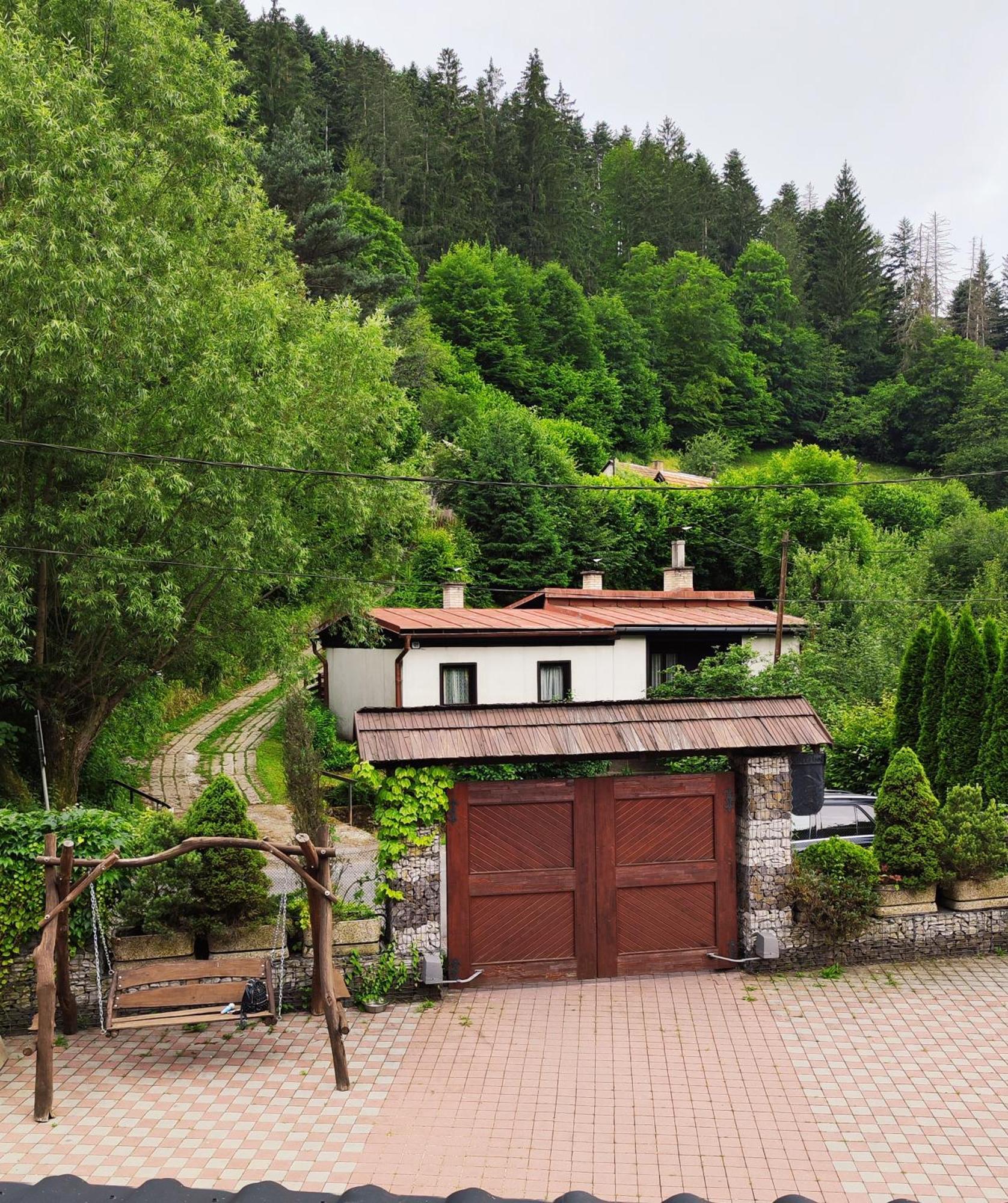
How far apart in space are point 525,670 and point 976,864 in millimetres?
13734

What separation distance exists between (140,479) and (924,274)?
96.2 m

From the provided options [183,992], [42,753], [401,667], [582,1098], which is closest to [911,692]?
[401,667]

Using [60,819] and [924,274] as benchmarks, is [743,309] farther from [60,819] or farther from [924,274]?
[60,819]

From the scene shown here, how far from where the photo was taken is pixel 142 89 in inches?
677

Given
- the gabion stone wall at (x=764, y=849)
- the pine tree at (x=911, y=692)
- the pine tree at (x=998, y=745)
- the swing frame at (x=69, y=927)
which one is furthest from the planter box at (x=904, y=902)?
the pine tree at (x=911, y=692)

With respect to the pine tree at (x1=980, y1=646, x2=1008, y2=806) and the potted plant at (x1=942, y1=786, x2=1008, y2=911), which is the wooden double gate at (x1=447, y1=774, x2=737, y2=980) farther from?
the pine tree at (x1=980, y1=646, x2=1008, y2=806)

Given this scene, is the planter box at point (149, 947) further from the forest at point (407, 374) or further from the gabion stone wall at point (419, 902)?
the forest at point (407, 374)

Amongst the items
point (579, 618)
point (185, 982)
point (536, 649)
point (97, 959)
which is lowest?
point (185, 982)

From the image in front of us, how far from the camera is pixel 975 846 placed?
10.3 metres

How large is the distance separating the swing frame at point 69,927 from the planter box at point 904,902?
581 centimetres

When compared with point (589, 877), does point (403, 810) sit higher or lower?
higher

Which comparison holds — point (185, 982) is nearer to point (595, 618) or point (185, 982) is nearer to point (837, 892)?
point (837, 892)

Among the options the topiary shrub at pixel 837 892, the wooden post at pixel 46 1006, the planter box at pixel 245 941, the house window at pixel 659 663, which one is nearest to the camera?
the wooden post at pixel 46 1006

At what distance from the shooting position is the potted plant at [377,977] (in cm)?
909
